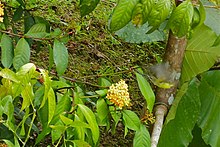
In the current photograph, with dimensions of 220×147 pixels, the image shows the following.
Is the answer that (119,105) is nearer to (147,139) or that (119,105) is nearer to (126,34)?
(147,139)

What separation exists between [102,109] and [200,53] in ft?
1.56

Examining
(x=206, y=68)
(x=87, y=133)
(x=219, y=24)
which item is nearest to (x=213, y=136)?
(x=206, y=68)

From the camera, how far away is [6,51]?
4.20 ft

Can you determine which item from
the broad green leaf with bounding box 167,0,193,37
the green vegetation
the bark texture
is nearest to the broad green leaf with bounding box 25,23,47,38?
the green vegetation

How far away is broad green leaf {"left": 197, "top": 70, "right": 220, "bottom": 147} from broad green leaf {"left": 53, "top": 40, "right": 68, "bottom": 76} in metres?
0.44

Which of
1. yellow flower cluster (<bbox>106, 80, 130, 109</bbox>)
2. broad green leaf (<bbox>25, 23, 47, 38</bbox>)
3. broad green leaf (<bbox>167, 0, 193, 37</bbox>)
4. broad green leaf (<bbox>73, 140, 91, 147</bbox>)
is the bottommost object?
broad green leaf (<bbox>73, 140, 91, 147</bbox>)

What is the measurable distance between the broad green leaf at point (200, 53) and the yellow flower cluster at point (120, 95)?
41cm

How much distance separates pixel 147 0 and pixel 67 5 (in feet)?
7.53

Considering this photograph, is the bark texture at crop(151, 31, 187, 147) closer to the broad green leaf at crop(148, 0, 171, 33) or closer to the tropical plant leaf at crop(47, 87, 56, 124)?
the broad green leaf at crop(148, 0, 171, 33)

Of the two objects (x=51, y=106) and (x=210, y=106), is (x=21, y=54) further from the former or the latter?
(x=210, y=106)

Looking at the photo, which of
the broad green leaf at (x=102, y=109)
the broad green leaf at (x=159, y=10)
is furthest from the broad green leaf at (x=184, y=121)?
the broad green leaf at (x=159, y=10)

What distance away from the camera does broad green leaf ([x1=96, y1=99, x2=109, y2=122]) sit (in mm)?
1100

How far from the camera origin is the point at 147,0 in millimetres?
1005

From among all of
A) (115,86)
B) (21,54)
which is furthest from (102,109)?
(21,54)
